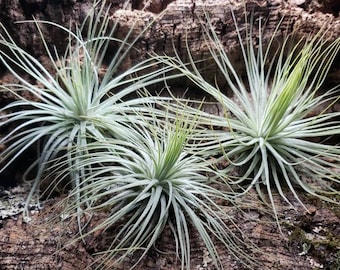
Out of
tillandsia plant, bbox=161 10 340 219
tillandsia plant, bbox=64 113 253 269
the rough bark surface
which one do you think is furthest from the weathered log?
tillandsia plant, bbox=64 113 253 269

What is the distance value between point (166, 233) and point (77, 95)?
67cm

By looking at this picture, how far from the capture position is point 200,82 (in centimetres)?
196

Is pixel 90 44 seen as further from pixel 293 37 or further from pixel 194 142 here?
pixel 293 37

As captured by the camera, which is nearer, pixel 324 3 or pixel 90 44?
pixel 90 44

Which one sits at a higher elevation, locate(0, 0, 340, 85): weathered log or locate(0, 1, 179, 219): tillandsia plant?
locate(0, 0, 340, 85): weathered log

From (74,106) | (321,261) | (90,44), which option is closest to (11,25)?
(90,44)

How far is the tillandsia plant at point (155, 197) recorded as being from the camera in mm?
1574

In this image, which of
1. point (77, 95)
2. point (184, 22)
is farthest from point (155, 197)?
point (184, 22)

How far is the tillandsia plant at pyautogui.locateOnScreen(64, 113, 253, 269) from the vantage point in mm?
1574

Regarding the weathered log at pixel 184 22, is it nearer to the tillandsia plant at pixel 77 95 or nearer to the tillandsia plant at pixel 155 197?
the tillandsia plant at pixel 77 95

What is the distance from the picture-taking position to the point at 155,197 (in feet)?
5.34

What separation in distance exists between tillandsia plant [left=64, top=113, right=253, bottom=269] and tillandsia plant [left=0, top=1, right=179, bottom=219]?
0.37 feet

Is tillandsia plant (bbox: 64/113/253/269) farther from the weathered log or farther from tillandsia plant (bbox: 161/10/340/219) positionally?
the weathered log

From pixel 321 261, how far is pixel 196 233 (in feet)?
1.46
